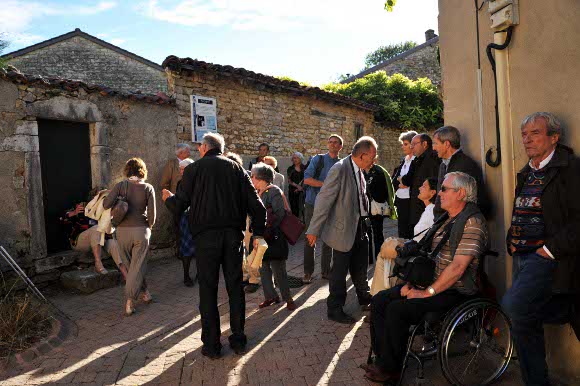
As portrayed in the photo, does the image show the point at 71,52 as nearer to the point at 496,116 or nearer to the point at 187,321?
the point at 187,321

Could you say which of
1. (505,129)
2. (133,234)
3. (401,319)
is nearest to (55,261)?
(133,234)

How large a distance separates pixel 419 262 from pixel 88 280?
4.91 metres

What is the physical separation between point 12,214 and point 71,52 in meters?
13.0

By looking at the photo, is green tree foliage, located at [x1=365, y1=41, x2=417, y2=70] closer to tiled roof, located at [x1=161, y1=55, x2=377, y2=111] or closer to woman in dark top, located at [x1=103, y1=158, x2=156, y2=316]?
tiled roof, located at [x1=161, y1=55, x2=377, y2=111]

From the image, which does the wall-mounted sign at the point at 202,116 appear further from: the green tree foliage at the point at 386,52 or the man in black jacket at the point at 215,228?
the green tree foliage at the point at 386,52

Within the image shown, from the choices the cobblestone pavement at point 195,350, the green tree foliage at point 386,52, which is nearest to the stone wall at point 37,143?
the cobblestone pavement at point 195,350

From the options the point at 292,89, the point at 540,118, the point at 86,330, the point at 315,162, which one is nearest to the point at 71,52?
the point at 292,89

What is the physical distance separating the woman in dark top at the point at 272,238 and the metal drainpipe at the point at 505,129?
2.35 m

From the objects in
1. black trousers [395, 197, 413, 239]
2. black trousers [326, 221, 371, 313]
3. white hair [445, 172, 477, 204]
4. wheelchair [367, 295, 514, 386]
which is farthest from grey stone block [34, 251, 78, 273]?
white hair [445, 172, 477, 204]

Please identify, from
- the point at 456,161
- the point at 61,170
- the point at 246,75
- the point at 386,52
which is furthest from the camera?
the point at 386,52

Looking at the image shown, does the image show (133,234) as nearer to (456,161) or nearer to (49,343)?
(49,343)

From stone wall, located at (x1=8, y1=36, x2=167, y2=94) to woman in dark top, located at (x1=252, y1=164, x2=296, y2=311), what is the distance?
12.8 metres

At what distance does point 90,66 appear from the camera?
1745 cm

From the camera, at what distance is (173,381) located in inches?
147
